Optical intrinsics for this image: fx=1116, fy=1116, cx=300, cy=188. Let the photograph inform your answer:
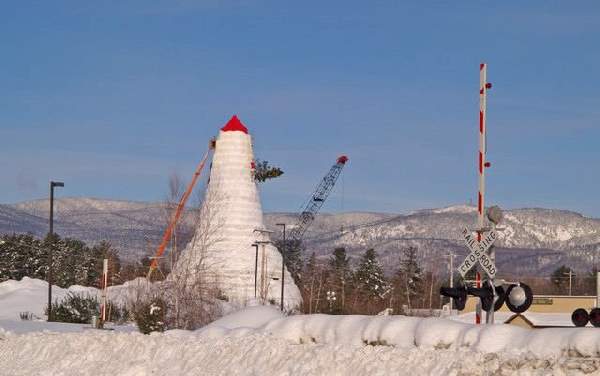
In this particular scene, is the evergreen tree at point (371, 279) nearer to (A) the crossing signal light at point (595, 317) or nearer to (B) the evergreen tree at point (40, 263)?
(B) the evergreen tree at point (40, 263)

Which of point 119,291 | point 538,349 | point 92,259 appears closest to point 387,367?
point 538,349

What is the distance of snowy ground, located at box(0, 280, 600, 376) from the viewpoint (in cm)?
1264

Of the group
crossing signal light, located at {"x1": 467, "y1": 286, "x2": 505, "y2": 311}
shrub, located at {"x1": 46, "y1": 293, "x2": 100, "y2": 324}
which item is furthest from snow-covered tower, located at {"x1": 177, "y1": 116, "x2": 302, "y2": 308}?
crossing signal light, located at {"x1": 467, "y1": 286, "x2": 505, "y2": 311}

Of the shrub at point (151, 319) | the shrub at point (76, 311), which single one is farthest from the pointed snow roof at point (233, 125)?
the shrub at point (151, 319)

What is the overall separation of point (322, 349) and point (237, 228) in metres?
59.1

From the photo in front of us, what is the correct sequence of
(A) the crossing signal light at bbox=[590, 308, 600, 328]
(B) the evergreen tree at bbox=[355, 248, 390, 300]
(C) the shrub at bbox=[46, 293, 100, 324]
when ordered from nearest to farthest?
(A) the crossing signal light at bbox=[590, 308, 600, 328] < (C) the shrub at bbox=[46, 293, 100, 324] < (B) the evergreen tree at bbox=[355, 248, 390, 300]

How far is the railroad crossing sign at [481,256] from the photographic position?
1738 centimetres

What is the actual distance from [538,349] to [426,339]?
1654 millimetres

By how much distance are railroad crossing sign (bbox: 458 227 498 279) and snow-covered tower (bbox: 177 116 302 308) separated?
54.0 metres

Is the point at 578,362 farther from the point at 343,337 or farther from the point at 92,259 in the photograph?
the point at 92,259

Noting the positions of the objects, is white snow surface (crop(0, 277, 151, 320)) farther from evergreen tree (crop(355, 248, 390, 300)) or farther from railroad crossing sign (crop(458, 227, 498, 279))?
evergreen tree (crop(355, 248, 390, 300))

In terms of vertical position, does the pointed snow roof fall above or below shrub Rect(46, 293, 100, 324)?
above

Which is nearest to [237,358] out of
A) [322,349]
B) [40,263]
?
[322,349]

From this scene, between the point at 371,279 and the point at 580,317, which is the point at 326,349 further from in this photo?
the point at 371,279
